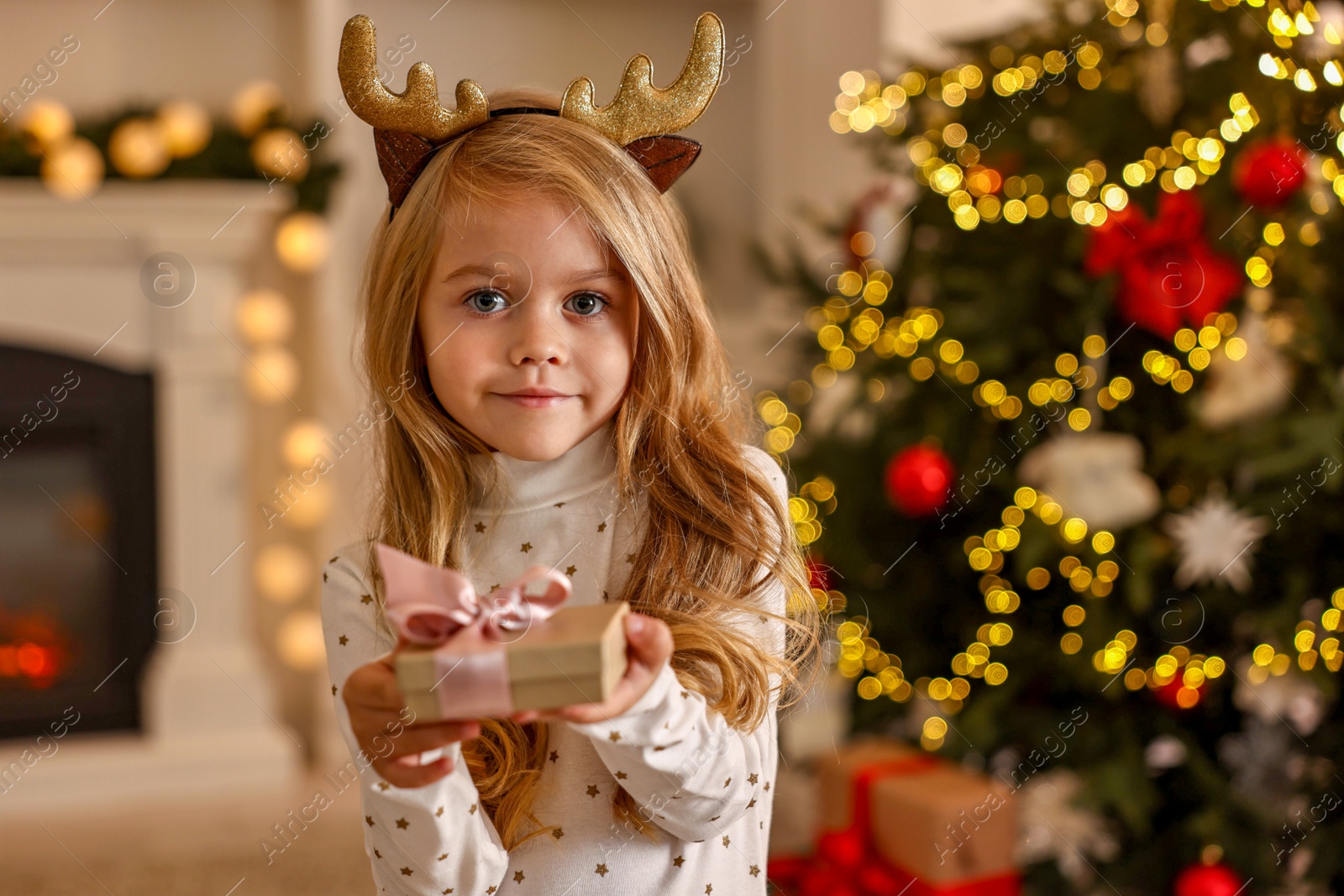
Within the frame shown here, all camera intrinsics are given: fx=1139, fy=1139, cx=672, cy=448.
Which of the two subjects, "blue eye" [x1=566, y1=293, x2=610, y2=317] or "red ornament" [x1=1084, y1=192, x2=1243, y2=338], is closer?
"blue eye" [x1=566, y1=293, x2=610, y2=317]

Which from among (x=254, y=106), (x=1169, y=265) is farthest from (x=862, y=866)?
(x=254, y=106)

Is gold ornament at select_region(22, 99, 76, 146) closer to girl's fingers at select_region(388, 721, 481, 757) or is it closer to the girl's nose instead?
the girl's nose

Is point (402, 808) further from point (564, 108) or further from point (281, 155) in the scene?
point (281, 155)

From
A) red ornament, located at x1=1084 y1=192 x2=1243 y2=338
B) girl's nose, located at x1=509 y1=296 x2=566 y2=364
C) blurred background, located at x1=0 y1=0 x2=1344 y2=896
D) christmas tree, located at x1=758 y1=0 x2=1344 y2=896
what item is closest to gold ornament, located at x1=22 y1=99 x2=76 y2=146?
blurred background, located at x1=0 y1=0 x2=1344 y2=896

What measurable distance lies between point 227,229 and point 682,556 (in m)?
2.43

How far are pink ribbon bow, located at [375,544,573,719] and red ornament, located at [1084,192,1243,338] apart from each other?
1.25 metres

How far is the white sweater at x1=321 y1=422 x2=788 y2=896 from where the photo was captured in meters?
0.70

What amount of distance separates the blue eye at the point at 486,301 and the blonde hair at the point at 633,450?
5 centimetres

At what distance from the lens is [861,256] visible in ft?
6.68

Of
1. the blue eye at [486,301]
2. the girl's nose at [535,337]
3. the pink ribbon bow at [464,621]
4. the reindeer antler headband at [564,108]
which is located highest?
the reindeer antler headband at [564,108]

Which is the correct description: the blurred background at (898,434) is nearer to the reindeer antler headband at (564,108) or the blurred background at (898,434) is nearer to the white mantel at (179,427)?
the white mantel at (179,427)

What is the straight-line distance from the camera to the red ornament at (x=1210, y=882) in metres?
1.67

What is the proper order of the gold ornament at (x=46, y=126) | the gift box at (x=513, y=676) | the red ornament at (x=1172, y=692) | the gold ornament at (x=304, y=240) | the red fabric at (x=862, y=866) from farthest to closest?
the gold ornament at (x=304, y=240) → the gold ornament at (x=46, y=126) → the red fabric at (x=862, y=866) → the red ornament at (x=1172, y=692) → the gift box at (x=513, y=676)

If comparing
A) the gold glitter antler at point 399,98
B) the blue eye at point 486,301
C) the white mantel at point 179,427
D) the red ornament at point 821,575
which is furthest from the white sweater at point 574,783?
the white mantel at point 179,427
